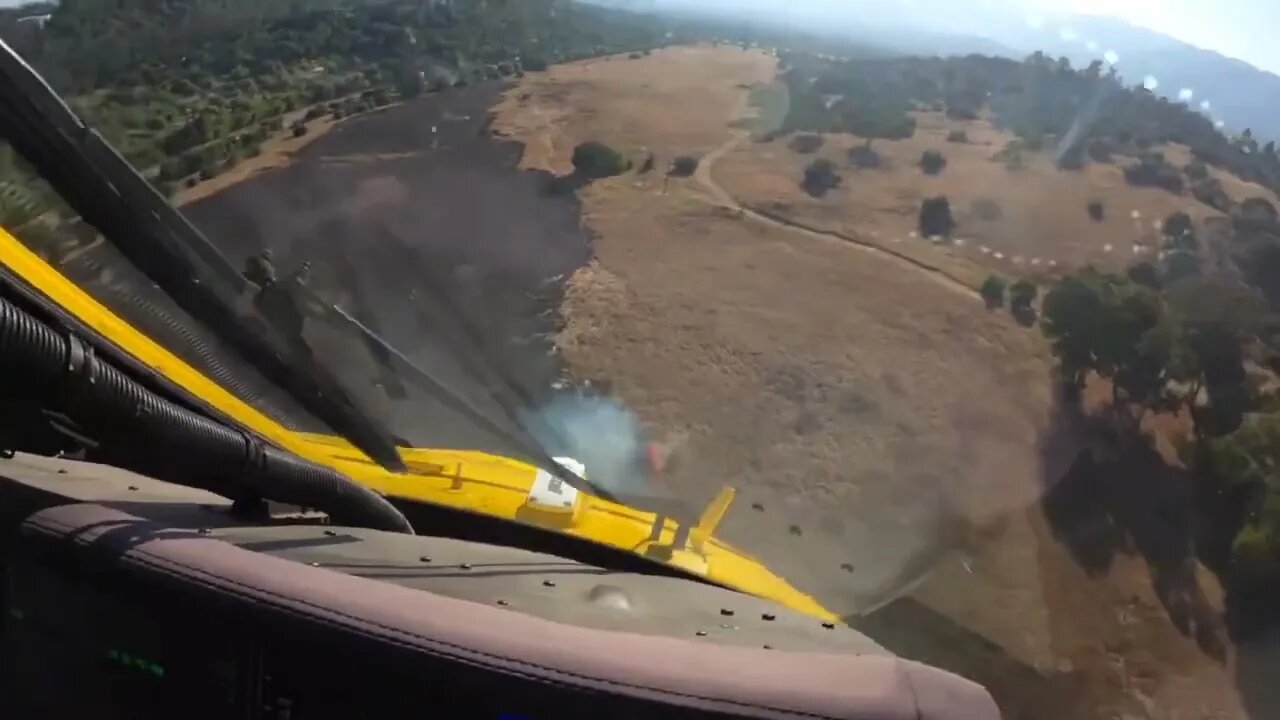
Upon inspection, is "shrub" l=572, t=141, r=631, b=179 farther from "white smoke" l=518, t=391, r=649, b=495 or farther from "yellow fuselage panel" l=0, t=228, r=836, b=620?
"yellow fuselage panel" l=0, t=228, r=836, b=620

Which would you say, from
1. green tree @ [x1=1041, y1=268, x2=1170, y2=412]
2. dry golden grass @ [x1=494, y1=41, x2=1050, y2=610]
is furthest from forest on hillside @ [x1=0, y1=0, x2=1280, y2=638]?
dry golden grass @ [x1=494, y1=41, x2=1050, y2=610]

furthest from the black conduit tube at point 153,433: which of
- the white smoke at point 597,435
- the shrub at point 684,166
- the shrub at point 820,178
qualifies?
the shrub at point 820,178

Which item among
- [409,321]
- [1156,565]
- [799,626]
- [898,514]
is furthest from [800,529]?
[799,626]

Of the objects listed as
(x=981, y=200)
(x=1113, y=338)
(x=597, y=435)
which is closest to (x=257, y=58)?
(x=597, y=435)

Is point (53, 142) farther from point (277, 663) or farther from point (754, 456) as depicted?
point (754, 456)

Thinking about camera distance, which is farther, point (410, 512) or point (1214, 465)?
point (1214, 465)

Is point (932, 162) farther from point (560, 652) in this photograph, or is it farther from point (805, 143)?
point (560, 652)

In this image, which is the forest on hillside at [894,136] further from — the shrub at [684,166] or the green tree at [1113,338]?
the shrub at [684,166]
